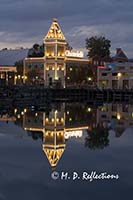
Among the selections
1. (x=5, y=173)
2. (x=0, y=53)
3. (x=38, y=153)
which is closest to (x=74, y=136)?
(x=38, y=153)

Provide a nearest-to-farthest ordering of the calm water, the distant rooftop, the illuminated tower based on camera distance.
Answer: the calm water < the illuminated tower < the distant rooftop

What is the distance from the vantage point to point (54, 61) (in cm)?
11050

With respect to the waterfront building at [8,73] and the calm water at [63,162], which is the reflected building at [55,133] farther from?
the waterfront building at [8,73]

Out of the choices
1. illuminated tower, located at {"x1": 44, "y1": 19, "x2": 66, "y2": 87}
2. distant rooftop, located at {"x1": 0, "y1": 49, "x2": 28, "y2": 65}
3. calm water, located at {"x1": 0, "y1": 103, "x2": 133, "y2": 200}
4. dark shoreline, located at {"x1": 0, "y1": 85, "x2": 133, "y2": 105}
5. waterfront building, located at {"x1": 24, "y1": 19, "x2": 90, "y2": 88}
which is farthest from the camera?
distant rooftop, located at {"x1": 0, "y1": 49, "x2": 28, "y2": 65}

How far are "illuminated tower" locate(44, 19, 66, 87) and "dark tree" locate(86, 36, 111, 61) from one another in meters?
8.19

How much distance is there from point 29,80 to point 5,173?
9971 cm

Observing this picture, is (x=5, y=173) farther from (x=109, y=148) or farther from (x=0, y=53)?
(x=0, y=53)

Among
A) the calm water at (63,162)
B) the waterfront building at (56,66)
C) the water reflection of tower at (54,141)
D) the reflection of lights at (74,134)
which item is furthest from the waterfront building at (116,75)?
the reflection of lights at (74,134)

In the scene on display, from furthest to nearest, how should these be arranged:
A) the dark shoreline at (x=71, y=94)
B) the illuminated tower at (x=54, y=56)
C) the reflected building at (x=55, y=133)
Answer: the illuminated tower at (x=54, y=56), the dark shoreline at (x=71, y=94), the reflected building at (x=55, y=133)

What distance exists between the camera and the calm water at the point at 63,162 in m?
14.1

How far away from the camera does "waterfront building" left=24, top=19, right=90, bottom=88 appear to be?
4377 inches

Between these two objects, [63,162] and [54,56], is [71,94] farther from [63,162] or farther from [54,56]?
[63,162]

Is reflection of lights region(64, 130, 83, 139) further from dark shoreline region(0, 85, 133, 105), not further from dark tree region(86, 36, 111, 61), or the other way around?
dark tree region(86, 36, 111, 61)

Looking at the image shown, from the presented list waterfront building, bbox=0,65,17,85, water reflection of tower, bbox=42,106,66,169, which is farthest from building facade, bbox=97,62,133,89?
water reflection of tower, bbox=42,106,66,169
